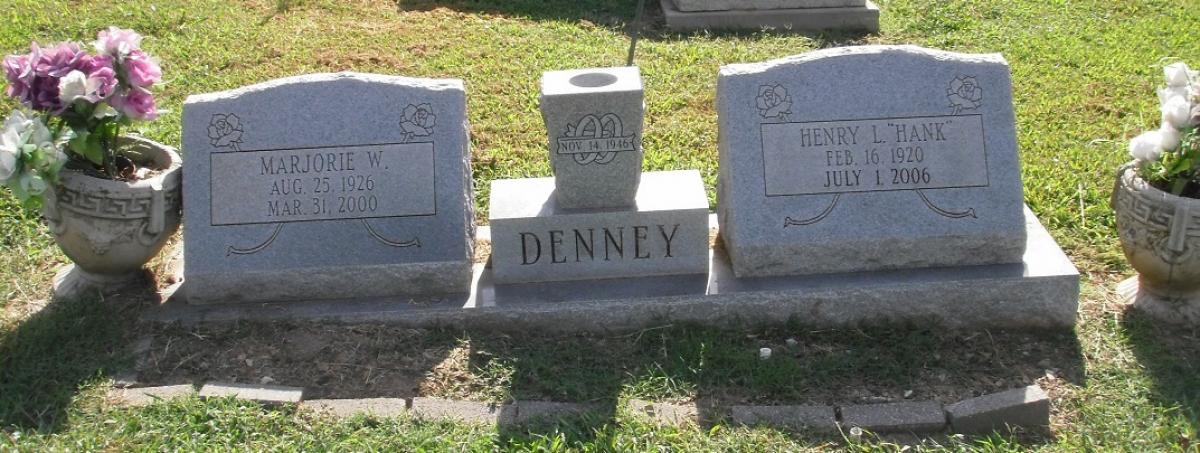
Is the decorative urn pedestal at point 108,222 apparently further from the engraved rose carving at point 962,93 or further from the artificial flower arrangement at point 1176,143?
Answer: the artificial flower arrangement at point 1176,143

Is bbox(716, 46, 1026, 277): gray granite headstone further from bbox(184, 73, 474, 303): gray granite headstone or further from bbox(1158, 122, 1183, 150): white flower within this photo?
bbox(184, 73, 474, 303): gray granite headstone

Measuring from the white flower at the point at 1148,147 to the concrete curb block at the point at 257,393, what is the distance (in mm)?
3279

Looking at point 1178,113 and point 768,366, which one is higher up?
point 1178,113

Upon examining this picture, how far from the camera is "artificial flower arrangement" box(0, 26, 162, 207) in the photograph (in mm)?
4133

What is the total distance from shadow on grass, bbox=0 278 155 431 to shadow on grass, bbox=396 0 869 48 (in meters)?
4.42

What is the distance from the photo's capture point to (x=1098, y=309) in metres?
4.60

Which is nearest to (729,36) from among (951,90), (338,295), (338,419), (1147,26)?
(1147,26)

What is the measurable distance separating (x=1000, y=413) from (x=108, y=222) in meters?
3.39

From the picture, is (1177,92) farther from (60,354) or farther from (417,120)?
(60,354)

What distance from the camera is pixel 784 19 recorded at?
324 inches

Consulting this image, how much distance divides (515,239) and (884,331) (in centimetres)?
149

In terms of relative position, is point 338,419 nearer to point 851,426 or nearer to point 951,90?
point 851,426

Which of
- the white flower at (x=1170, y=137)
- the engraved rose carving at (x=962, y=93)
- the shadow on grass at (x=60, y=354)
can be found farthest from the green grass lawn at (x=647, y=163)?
the engraved rose carving at (x=962, y=93)

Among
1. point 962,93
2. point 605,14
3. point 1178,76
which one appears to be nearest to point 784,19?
point 605,14
